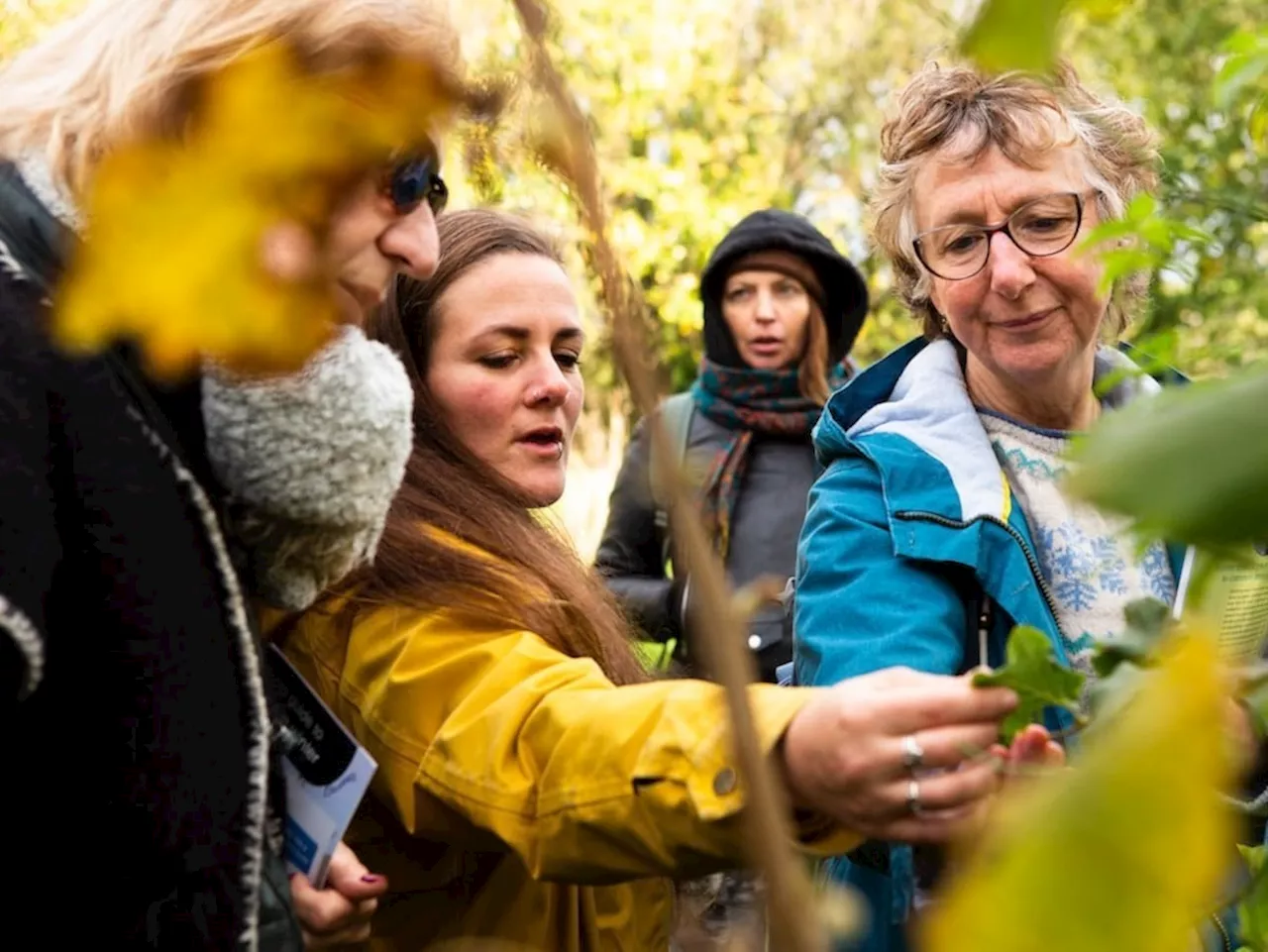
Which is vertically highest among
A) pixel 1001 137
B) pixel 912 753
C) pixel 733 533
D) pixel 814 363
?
pixel 1001 137

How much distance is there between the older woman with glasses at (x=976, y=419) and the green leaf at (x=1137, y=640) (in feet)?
2.75

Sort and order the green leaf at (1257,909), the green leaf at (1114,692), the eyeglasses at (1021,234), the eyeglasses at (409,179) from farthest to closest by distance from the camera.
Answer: the eyeglasses at (1021,234), the eyeglasses at (409,179), the green leaf at (1257,909), the green leaf at (1114,692)

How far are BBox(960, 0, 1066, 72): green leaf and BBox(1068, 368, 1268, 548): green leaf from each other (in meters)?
0.12

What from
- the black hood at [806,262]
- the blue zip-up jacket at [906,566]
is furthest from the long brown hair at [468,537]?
the black hood at [806,262]

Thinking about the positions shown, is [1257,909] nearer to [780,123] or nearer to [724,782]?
[724,782]

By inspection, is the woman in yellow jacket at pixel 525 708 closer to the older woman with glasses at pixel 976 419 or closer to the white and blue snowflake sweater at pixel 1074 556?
the older woman with glasses at pixel 976 419

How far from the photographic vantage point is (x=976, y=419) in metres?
2.16

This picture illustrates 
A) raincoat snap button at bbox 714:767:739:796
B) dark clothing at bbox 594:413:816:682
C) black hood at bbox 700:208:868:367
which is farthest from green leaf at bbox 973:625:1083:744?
black hood at bbox 700:208:868:367

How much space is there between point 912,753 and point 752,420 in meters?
3.43

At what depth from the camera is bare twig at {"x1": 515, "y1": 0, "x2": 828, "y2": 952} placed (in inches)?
18.8

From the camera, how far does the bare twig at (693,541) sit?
18.8 inches

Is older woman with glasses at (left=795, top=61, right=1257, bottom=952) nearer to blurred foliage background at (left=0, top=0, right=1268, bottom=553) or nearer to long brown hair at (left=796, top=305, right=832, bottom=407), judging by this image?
long brown hair at (left=796, top=305, right=832, bottom=407)

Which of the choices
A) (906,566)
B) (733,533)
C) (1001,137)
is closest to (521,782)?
(906,566)

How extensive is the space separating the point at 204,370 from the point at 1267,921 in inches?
33.2
